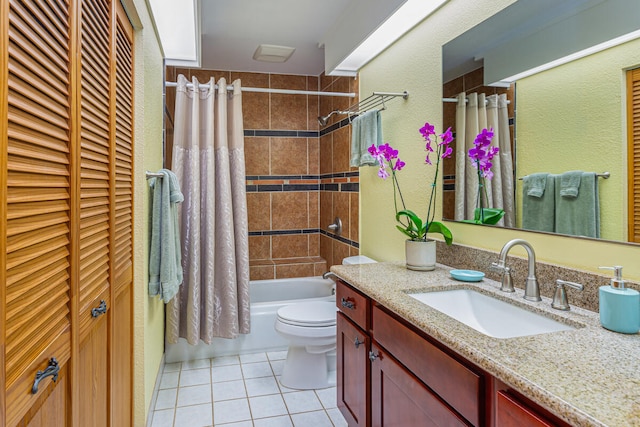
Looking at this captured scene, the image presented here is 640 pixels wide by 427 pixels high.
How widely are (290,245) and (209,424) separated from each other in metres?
2.12

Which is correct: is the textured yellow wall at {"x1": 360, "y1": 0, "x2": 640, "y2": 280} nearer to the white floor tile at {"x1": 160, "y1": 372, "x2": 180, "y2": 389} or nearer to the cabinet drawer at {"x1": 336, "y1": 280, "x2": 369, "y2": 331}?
the cabinet drawer at {"x1": 336, "y1": 280, "x2": 369, "y2": 331}

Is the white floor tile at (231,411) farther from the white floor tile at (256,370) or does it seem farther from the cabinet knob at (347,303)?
the cabinet knob at (347,303)

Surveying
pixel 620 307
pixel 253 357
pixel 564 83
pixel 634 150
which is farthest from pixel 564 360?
pixel 253 357

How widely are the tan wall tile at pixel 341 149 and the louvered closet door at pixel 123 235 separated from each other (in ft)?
5.96

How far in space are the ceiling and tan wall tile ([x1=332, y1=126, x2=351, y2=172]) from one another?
681 mm

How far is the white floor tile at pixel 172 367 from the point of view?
2.71 metres

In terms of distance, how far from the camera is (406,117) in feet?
7.41

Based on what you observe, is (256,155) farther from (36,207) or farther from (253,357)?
(36,207)

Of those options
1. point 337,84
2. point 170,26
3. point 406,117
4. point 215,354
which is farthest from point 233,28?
point 215,354

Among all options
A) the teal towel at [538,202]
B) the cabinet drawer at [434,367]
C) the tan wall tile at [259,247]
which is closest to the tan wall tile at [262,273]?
the tan wall tile at [259,247]

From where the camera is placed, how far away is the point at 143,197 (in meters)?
1.96

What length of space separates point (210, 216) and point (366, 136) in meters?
1.21

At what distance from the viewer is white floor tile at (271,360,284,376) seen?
8.77 feet

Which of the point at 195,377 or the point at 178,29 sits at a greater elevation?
the point at 178,29
